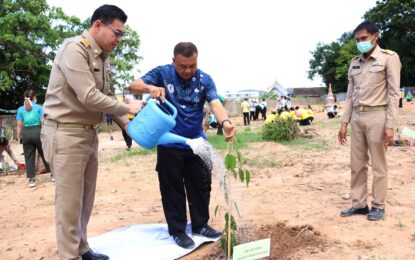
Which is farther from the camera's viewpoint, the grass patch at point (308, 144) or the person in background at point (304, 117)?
the person in background at point (304, 117)

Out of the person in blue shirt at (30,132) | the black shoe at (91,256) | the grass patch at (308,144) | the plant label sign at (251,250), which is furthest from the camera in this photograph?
the grass patch at (308,144)

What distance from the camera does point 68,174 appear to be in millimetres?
2605

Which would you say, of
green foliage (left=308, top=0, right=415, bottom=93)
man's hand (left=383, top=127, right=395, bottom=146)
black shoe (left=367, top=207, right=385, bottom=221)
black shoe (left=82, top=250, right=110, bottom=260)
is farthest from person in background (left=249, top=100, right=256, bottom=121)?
green foliage (left=308, top=0, right=415, bottom=93)

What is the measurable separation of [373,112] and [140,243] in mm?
2535

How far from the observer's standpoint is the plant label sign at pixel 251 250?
7.74ft

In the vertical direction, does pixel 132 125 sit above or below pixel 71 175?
above

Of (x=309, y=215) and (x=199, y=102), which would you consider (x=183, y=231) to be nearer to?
(x=199, y=102)

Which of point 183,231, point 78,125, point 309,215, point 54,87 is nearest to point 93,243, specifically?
point 183,231

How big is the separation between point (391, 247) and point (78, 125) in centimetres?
263

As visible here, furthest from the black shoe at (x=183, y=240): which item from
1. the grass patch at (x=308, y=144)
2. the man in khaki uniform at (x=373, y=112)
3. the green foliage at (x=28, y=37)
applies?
the green foliage at (x=28, y=37)

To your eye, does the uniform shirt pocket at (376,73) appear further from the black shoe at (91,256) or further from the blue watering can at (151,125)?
the black shoe at (91,256)

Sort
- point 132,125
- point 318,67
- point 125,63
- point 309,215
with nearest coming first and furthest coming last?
point 132,125 < point 309,215 < point 125,63 < point 318,67

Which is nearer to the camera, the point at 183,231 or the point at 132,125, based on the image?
the point at 132,125

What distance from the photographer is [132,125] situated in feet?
9.05
